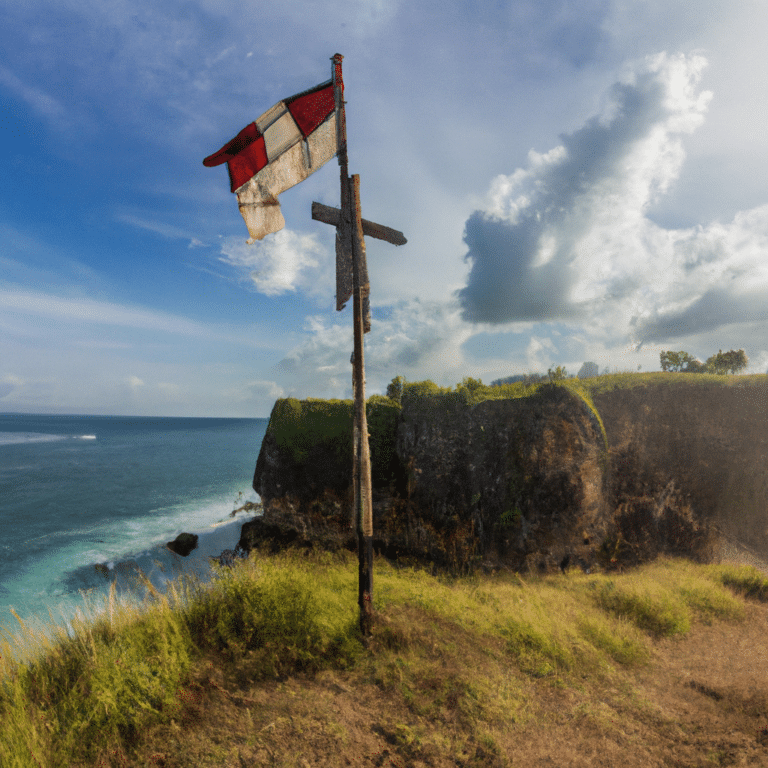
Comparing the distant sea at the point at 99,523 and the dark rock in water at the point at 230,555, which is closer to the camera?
the dark rock in water at the point at 230,555

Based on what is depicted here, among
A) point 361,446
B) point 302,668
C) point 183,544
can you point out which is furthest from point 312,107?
point 183,544

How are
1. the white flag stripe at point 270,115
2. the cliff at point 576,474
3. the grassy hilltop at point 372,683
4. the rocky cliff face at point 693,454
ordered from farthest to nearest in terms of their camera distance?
the rocky cliff face at point 693,454
the cliff at point 576,474
the white flag stripe at point 270,115
the grassy hilltop at point 372,683

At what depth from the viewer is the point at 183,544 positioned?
23.7 metres

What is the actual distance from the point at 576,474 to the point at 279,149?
1227 cm

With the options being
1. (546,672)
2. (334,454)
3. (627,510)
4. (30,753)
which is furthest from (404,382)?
(30,753)

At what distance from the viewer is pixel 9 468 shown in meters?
52.2

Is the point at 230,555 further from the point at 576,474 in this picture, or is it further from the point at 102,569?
the point at 576,474

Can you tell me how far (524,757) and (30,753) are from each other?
5.17 metres

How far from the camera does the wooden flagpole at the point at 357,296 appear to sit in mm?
6051

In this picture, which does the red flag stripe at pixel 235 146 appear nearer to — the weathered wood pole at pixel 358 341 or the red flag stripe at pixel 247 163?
the red flag stripe at pixel 247 163

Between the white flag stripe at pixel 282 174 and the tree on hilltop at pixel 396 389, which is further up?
the white flag stripe at pixel 282 174

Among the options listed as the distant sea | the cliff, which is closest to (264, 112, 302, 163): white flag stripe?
the distant sea

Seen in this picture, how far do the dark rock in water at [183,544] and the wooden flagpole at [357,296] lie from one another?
2220cm

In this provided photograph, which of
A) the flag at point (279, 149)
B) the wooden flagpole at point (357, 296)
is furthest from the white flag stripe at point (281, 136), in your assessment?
the wooden flagpole at point (357, 296)
